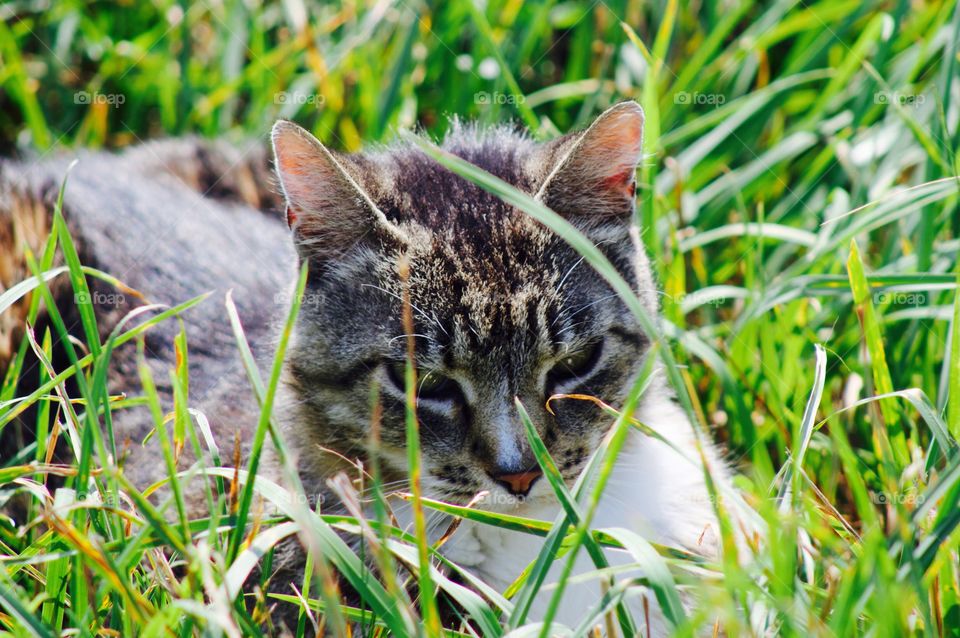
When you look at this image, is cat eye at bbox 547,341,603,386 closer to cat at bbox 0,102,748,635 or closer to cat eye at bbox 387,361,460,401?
cat at bbox 0,102,748,635

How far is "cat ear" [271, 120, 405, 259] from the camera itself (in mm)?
2383

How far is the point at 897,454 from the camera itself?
2.57 meters

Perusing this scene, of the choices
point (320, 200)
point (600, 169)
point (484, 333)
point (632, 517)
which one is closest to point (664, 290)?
point (600, 169)

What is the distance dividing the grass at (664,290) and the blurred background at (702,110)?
0.01m

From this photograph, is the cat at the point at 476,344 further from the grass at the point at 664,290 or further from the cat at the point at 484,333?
the grass at the point at 664,290

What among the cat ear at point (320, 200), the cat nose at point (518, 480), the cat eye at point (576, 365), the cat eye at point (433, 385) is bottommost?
the cat nose at point (518, 480)

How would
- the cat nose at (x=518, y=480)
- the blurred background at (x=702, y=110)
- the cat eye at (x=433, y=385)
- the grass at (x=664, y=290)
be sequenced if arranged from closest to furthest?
the grass at (x=664, y=290) → the cat nose at (x=518, y=480) → the cat eye at (x=433, y=385) → the blurred background at (x=702, y=110)

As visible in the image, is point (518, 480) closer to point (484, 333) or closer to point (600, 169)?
point (484, 333)

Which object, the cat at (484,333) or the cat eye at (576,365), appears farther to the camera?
the cat eye at (576,365)

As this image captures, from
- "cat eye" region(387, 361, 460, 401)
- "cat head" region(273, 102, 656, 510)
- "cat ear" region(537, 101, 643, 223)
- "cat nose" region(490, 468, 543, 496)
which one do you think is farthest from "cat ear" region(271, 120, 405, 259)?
"cat nose" region(490, 468, 543, 496)

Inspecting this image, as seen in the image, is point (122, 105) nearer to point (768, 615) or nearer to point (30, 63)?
point (30, 63)

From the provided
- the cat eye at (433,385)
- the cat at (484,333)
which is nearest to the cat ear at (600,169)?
the cat at (484,333)

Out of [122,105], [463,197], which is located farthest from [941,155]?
[122,105]

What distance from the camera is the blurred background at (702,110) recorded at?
9.91 feet
